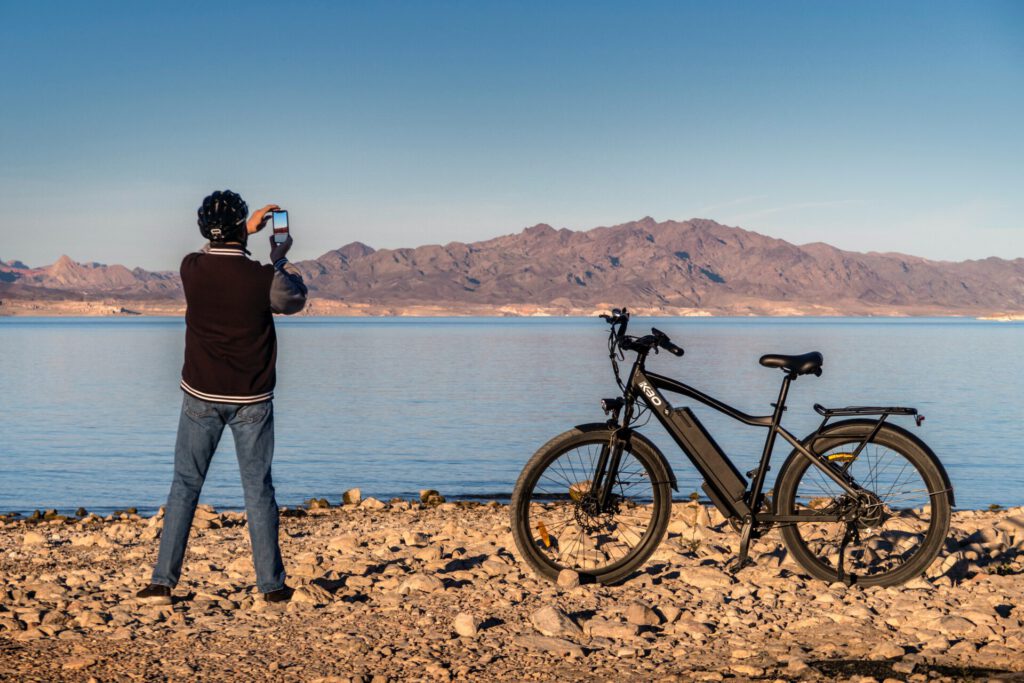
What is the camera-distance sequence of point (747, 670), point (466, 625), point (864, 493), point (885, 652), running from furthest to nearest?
point (864, 493) → point (466, 625) → point (885, 652) → point (747, 670)

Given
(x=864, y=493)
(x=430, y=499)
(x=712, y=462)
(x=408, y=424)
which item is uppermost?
(x=712, y=462)

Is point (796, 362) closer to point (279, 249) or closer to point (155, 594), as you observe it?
point (279, 249)

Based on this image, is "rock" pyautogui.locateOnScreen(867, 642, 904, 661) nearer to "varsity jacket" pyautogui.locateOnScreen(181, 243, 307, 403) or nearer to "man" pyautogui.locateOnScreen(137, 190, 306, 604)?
"man" pyautogui.locateOnScreen(137, 190, 306, 604)

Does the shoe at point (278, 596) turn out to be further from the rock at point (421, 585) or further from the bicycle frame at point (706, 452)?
the bicycle frame at point (706, 452)

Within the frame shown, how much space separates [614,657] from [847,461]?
227cm

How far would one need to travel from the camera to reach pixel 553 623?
19.1 feet

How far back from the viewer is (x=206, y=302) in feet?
19.9

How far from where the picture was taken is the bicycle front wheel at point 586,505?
6773mm

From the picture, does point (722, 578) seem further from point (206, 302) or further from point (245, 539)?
point (245, 539)

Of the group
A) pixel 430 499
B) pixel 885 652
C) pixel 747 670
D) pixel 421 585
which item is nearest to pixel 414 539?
pixel 421 585

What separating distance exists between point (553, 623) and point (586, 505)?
4.02ft

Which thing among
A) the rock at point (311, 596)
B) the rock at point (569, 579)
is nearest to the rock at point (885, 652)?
the rock at point (569, 579)

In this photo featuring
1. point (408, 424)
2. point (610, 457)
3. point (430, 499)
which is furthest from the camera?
point (408, 424)

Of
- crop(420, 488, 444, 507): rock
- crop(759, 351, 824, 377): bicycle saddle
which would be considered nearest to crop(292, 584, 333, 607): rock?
crop(759, 351, 824, 377): bicycle saddle
